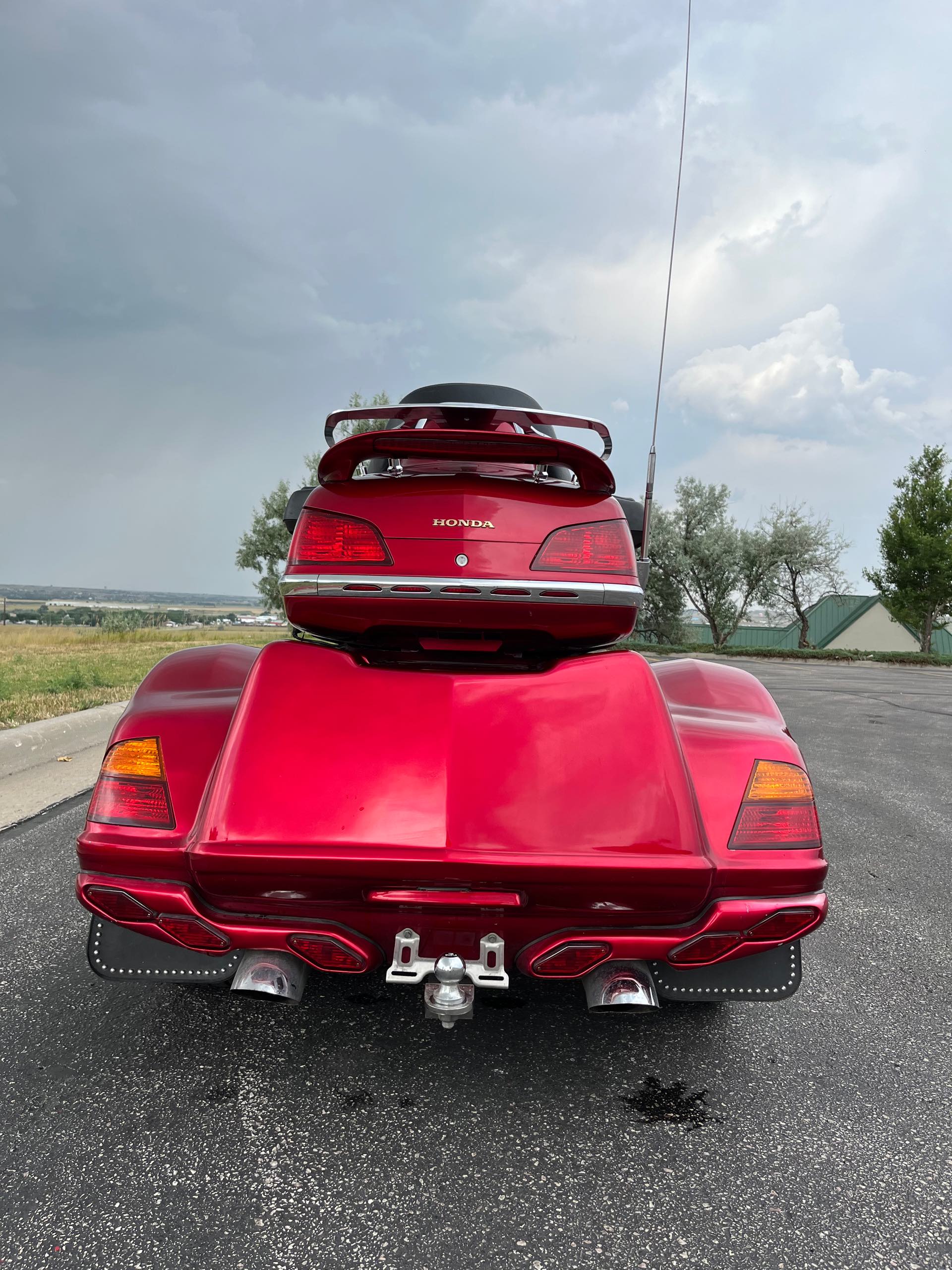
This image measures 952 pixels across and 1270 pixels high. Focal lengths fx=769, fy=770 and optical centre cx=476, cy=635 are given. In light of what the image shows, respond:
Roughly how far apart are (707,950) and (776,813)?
0.37 m

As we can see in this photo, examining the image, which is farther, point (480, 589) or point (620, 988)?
point (480, 589)

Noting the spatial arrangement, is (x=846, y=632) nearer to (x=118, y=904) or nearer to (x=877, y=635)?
(x=877, y=635)

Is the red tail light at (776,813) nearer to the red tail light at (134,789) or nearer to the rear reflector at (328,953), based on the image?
the rear reflector at (328,953)

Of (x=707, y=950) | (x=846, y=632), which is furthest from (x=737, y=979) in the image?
(x=846, y=632)

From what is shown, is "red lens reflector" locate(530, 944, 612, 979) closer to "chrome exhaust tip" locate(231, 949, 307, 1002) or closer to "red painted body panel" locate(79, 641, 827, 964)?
"red painted body panel" locate(79, 641, 827, 964)

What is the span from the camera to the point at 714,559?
33531 mm

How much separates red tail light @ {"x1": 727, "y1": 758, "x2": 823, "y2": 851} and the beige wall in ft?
136

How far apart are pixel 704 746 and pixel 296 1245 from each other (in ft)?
4.61

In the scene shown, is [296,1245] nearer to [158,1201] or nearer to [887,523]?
[158,1201]

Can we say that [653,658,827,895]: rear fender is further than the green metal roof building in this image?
No

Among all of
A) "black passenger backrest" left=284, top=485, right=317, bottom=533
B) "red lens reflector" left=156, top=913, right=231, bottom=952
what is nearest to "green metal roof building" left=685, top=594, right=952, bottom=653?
"black passenger backrest" left=284, top=485, right=317, bottom=533

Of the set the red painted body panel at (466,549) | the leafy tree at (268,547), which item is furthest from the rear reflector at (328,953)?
the leafy tree at (268,547)

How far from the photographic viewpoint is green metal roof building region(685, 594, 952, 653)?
38875 millimetres

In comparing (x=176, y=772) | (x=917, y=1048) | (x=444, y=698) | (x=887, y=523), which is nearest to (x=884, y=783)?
(x=917, y=1048)
